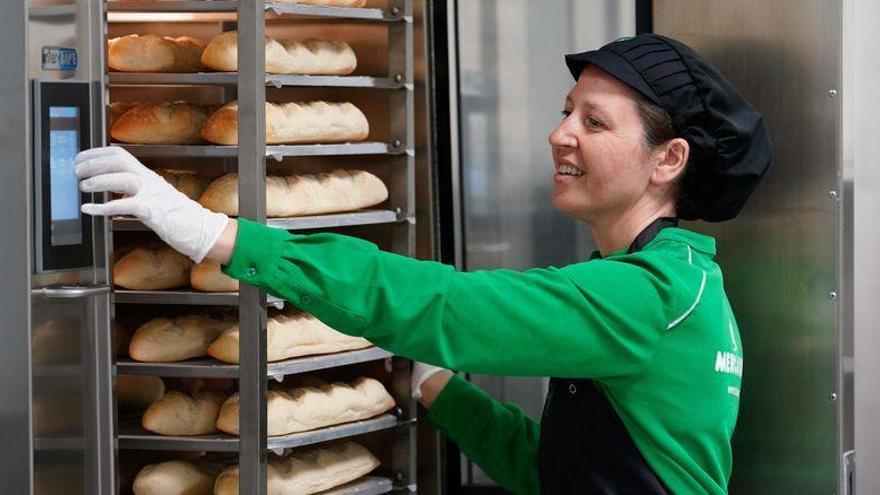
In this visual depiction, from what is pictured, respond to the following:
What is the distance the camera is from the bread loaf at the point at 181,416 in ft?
9.37

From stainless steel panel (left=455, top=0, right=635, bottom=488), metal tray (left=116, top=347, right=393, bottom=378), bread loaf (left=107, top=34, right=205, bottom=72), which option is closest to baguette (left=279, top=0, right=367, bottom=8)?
bread loaf (left=107, top=34, right=205, bottom=72)

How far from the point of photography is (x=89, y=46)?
2479 mm

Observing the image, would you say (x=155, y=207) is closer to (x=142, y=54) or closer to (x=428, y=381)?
(x=142, y=54)

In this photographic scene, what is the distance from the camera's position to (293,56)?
2908mm

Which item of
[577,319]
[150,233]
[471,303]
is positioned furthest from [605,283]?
[150,233]

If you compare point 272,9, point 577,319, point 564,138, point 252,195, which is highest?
point 272,9

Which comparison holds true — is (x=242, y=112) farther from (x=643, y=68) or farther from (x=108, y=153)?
(x=643, y=68)

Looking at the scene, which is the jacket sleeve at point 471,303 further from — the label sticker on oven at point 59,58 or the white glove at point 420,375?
the white glove at point 420,375

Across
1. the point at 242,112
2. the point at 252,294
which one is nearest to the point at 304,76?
the point at 242,112

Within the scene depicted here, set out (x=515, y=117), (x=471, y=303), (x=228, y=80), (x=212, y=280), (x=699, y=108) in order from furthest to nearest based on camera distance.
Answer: (x=515, y=117), (x=212, y=280), (x=228, y=80), (x=699, y=108), (x=471, y=303)

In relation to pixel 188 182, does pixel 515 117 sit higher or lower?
higher

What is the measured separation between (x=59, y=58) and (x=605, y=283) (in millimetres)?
1025

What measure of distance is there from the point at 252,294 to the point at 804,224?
1.18 m

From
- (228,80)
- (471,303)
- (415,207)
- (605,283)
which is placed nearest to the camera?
(471,303)
